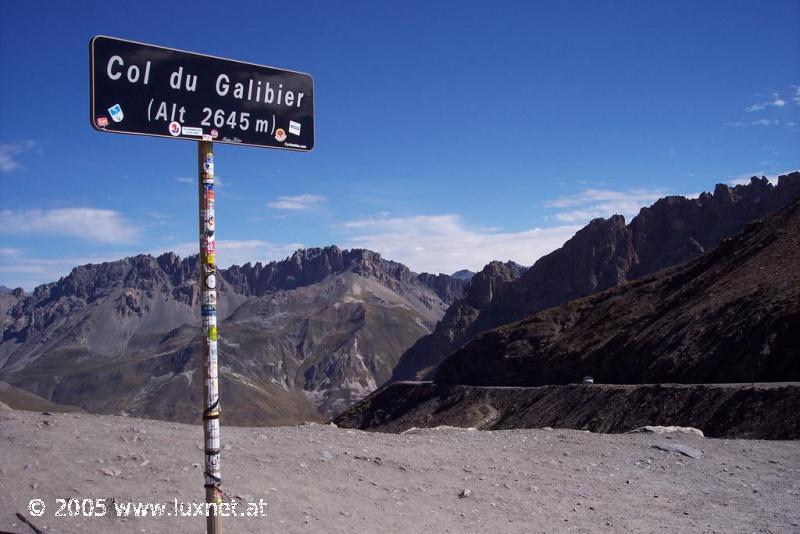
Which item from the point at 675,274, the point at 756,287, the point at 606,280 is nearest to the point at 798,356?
the point at 756,287

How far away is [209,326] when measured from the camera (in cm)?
524

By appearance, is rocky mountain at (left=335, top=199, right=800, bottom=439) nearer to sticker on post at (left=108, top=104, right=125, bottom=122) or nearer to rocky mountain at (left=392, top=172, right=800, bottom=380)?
sticker on post at (left=108, top=104, right=125, bottom=122)

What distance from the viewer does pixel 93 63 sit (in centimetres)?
504

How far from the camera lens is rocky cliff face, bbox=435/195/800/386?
47.9m

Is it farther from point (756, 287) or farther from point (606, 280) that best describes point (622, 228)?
point (756, 287)

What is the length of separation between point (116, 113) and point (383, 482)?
7.16 metres

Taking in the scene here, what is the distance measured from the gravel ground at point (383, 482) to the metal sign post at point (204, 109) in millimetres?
3074

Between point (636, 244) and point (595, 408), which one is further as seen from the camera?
point (636, 244)

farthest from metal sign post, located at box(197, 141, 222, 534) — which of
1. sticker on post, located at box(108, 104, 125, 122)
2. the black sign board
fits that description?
sticker on post, located at box(108, 104, 125, 122)

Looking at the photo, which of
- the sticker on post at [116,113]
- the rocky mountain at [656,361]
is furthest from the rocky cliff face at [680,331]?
the sticker on post at [116,113]

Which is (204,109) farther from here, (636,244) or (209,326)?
(636,244)

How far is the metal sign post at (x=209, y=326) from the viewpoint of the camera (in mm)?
5109

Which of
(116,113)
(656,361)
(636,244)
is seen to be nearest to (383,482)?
(116,113)

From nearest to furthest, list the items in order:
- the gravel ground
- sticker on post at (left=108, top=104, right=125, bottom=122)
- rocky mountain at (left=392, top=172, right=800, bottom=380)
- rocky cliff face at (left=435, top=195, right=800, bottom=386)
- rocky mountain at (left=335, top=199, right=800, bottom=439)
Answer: sticker on post at (left=108, top=104, right=125, bottom=122) < the gravel ground < rocky mountain at (left=335, top=199, right=800, bottom=439) < rocky cliff face at (left=435, top=195, right=800, bottom=386) < rocky mountain at (left=392, top=172, right=800, bottom=380)
